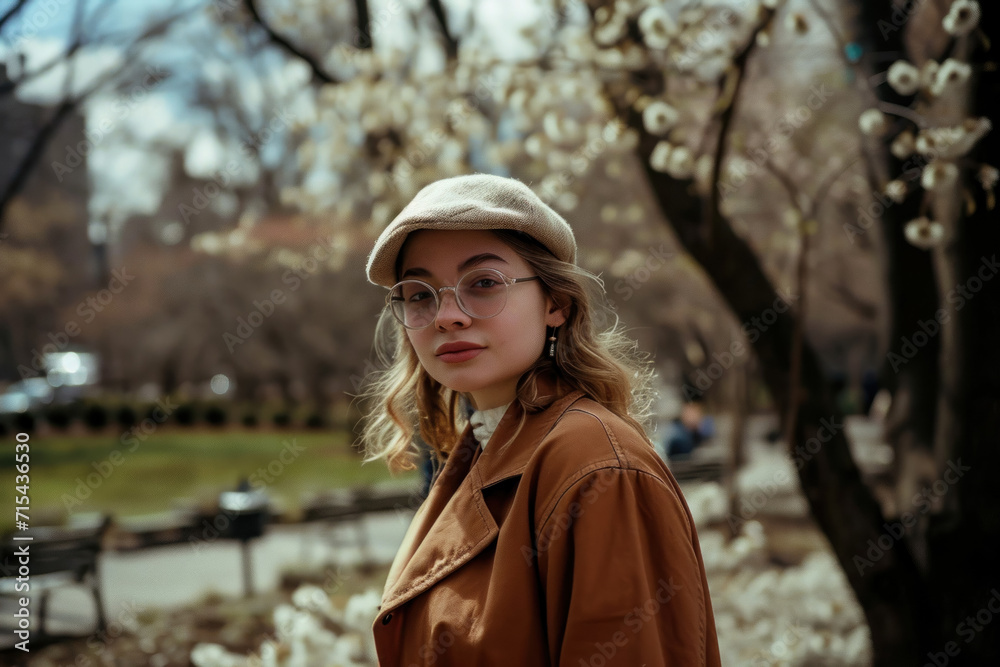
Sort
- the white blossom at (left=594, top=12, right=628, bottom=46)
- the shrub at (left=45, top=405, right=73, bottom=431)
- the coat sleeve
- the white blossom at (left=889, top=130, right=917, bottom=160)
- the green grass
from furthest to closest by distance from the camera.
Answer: the shrub at (left=45, top=405, right=73, bottom=431) < the green grass < the white blossom at (left=594, top=12, right=628, bottom=46) < the white blossom at (left=889, top=130, right=917, bottom=160) < the coat sleeve

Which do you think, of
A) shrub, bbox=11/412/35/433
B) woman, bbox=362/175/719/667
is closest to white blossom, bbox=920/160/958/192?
woman, bbox=362/175/719/667

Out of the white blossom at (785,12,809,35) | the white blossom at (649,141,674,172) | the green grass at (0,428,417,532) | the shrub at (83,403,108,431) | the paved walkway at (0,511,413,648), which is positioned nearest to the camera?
the white blossom at (785,12,809,35)

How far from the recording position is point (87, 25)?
6250 mm

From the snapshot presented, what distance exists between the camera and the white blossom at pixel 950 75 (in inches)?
149

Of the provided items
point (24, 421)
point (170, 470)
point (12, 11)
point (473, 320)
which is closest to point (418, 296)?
point (473, 320)

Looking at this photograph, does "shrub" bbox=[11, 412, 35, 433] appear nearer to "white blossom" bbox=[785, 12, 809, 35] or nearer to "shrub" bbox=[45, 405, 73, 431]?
"shrub" bbox=[45, 405, 73, 431]

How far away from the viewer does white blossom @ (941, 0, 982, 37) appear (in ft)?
12.0

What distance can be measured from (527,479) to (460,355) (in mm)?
357

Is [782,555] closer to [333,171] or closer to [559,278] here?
[333,171]

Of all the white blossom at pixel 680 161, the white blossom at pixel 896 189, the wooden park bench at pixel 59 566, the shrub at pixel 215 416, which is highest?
the white blossom at pixel 680 161

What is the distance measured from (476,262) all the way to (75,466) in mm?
19005

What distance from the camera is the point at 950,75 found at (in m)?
3.80

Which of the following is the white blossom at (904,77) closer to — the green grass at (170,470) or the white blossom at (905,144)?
the white blossom at (905,144)

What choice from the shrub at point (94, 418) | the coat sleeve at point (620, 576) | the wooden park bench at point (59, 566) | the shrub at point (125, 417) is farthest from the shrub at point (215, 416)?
the coat sleeve at point (620, 576)
